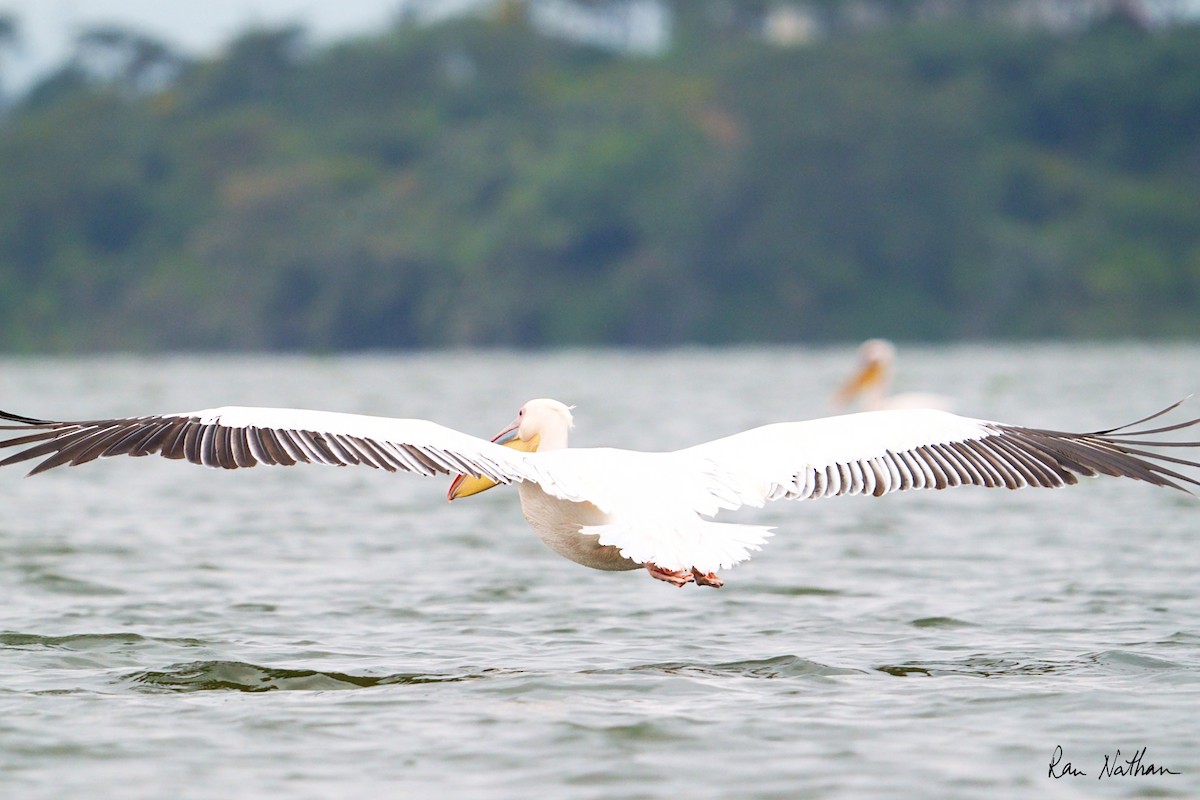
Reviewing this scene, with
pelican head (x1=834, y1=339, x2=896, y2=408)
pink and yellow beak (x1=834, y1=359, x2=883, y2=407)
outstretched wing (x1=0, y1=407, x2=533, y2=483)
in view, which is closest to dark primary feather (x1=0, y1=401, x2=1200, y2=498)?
outstretched wing (x1=0, y1=407, x2=533, y2=483)

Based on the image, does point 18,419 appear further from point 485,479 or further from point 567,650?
point 567,650

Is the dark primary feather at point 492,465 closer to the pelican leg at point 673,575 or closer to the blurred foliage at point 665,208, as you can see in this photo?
the pelican leg at point 673,575

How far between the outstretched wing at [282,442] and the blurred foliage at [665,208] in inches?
1703

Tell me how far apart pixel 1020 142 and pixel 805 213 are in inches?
305

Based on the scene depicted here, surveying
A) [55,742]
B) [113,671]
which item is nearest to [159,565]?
[113,671]

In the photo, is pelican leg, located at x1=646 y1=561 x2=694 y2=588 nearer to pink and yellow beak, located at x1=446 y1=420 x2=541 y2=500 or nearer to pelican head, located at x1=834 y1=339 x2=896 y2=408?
pink and yellow beak, located at x1=446 y1=420 x2=541 y2=500

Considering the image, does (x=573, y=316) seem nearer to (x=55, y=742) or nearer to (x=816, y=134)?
(x=816, y=134)

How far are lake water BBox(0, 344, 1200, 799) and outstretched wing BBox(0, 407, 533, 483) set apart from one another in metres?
0.67

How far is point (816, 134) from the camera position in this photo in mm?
50438

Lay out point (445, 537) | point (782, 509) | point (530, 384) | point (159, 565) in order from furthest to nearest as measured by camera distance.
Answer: point (530, 384) < point (782, 509) < point (445, 537) < point (159, 565)

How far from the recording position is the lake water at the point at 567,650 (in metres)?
4.95

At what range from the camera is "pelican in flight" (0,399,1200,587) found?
6.00 m
